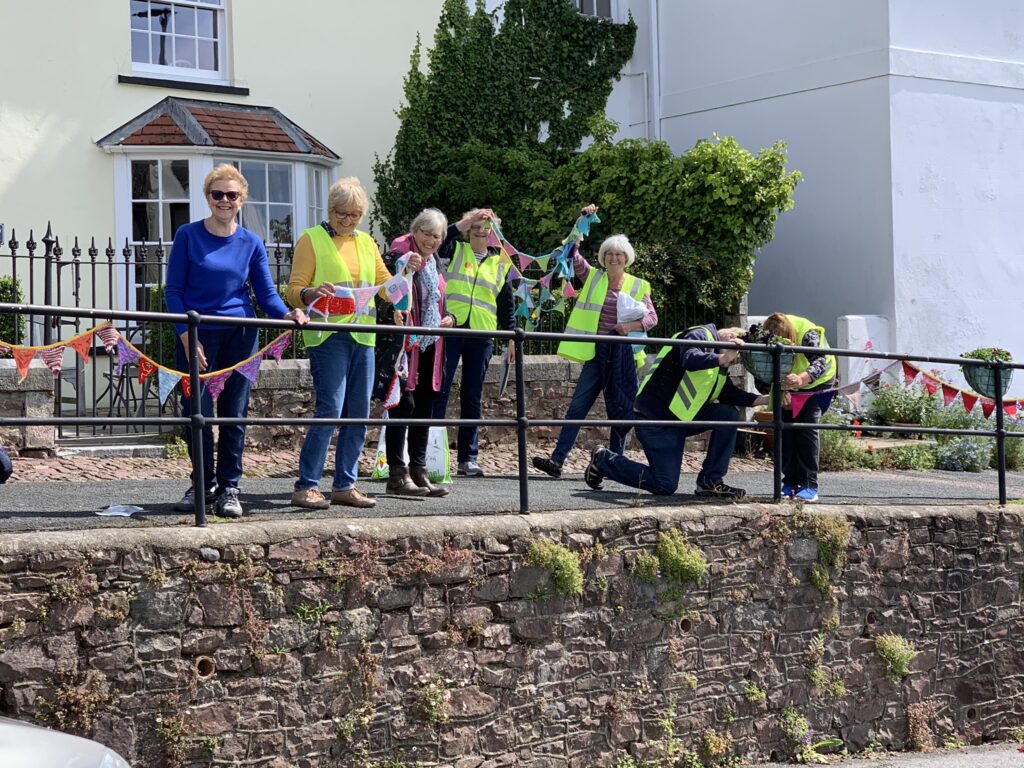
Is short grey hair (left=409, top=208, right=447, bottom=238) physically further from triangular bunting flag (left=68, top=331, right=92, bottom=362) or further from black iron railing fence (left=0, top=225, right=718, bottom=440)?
black iron railing fence (left=0, top=225, right=718, bottom=440)

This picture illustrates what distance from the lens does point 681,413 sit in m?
8.26

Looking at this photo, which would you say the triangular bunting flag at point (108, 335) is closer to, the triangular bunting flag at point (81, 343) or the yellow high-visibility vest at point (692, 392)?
the triangular bunting flag at point (81, 343)

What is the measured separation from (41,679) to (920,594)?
5.49 metres

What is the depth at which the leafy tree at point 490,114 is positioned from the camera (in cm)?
1666

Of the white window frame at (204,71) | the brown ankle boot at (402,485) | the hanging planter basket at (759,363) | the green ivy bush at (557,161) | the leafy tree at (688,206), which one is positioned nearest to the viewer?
the brown ankle boot at (402,485)

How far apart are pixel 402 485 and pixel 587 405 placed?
8.11 feet

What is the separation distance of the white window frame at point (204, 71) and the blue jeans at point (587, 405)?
788 cm

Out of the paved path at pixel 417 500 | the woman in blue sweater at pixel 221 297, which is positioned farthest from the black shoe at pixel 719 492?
the woman in blue sweater at pixel 221 297

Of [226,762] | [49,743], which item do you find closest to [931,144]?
[226,762]

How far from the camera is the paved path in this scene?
6.46m

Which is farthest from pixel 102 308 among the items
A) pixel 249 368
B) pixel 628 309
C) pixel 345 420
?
pixel 345 420

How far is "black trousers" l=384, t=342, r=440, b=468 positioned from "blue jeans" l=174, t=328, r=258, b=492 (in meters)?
1.08

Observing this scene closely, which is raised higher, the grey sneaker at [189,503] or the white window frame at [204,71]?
the white window frame at [204,71]

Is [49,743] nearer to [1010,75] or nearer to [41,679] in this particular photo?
[41,679]
